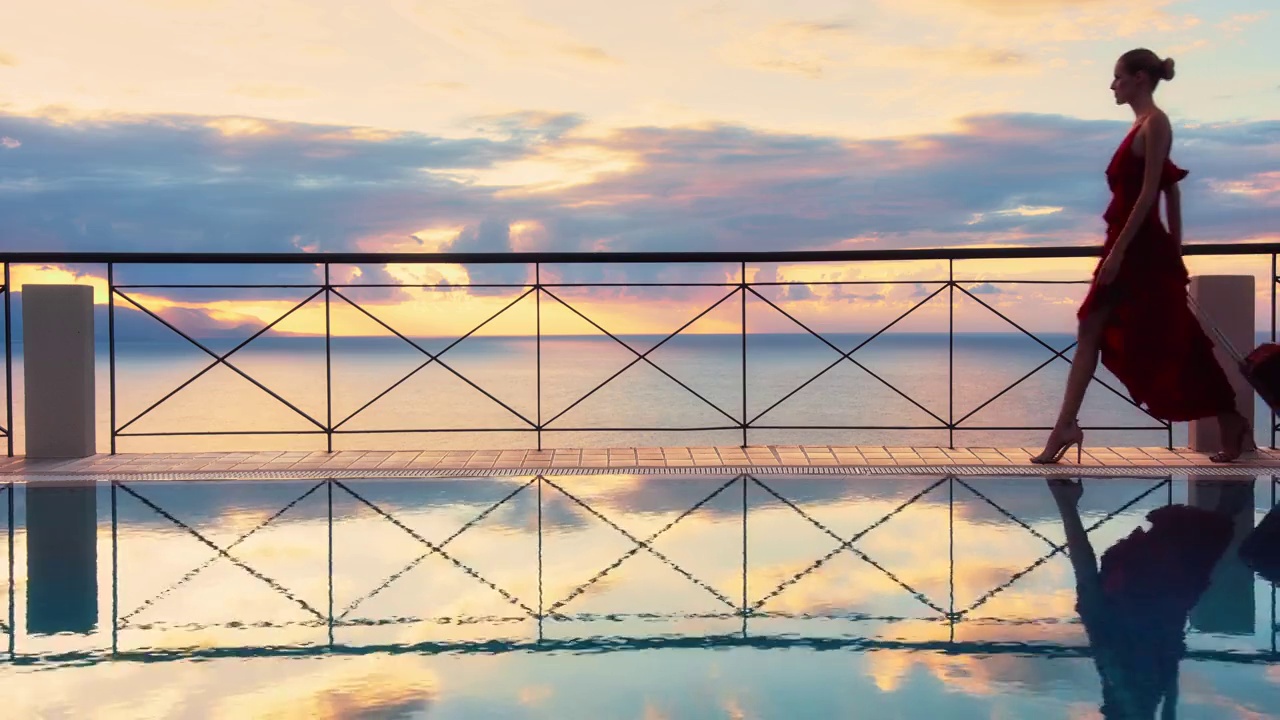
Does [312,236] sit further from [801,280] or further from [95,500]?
[95,500]

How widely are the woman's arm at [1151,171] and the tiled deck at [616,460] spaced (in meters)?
0.95

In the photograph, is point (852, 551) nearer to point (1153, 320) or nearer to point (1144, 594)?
point (1144, 594)

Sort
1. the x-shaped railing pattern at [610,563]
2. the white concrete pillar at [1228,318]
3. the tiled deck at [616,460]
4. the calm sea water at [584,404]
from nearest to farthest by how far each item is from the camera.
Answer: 1. the x-shaped railing pattern at [610,563]
2. the tiled deck at [616,460]
3. the white concrete pillar at [1228,318]
4. the calm sea water at [584,404]

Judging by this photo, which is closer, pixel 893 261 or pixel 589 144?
A: pixel 893 261

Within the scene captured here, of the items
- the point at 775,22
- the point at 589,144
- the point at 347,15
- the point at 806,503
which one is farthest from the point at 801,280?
the point at 589,144

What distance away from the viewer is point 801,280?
20.2ft

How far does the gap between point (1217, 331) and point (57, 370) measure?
195 inches

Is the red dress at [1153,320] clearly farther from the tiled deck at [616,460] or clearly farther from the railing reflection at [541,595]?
the railing reflection at [541,595]

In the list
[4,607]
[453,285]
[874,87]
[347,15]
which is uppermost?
[347,15]

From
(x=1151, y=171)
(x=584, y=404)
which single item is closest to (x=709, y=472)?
(x=1151, y=171)

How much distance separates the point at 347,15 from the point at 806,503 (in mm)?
4834

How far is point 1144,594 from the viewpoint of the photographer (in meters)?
2.63

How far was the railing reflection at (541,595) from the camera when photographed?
223 centimetres

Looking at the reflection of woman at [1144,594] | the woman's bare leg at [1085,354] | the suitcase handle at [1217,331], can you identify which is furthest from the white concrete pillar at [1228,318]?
the reflection of woman at [1144,594]
